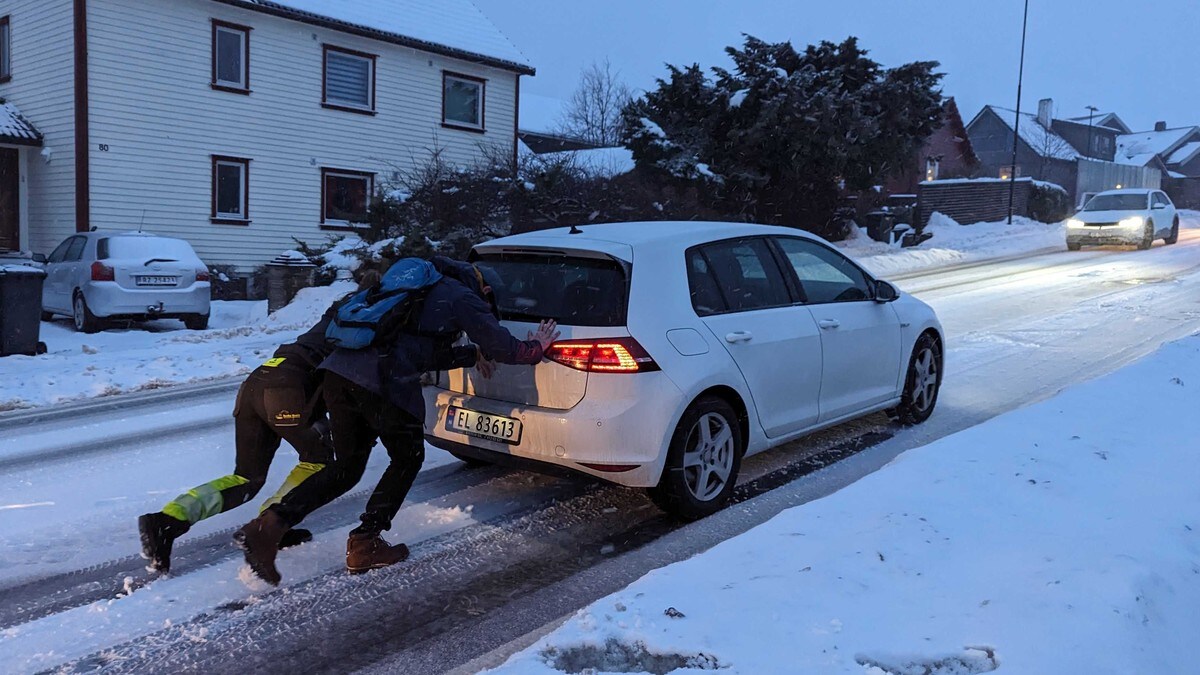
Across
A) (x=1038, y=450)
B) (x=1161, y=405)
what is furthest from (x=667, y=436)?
(x=1161, y=405)

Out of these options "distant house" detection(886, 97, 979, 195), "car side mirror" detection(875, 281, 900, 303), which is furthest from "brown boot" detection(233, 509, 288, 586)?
"distant house" detection(886, 97, 979, 195)

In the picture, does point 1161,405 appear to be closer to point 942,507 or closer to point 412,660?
point 942,507

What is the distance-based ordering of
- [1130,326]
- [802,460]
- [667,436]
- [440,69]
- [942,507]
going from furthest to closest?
[440,69]
[1130,326]
[802,460]
[667,436]
[942,507]

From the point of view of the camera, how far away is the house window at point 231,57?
20.5 meters

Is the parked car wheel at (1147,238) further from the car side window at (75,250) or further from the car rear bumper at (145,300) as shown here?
the car side window at (75,250)

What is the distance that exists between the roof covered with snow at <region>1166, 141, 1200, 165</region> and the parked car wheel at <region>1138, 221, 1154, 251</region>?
2681 inches

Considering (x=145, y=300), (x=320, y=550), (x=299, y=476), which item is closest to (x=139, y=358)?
(x=145, y=300)

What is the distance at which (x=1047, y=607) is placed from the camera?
10.4 feet

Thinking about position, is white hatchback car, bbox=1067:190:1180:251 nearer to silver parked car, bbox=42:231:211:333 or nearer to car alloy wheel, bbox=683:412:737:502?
silver parked car, bbox=42:231:211:333

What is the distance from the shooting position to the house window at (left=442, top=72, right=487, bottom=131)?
25.0 m

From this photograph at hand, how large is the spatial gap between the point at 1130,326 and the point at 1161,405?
20.2 feet

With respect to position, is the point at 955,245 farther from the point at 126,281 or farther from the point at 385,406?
the point at 385,406

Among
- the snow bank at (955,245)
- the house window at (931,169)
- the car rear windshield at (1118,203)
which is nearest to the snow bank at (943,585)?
the snow bank at (955,245)

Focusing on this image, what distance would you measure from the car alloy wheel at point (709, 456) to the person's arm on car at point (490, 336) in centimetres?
99
